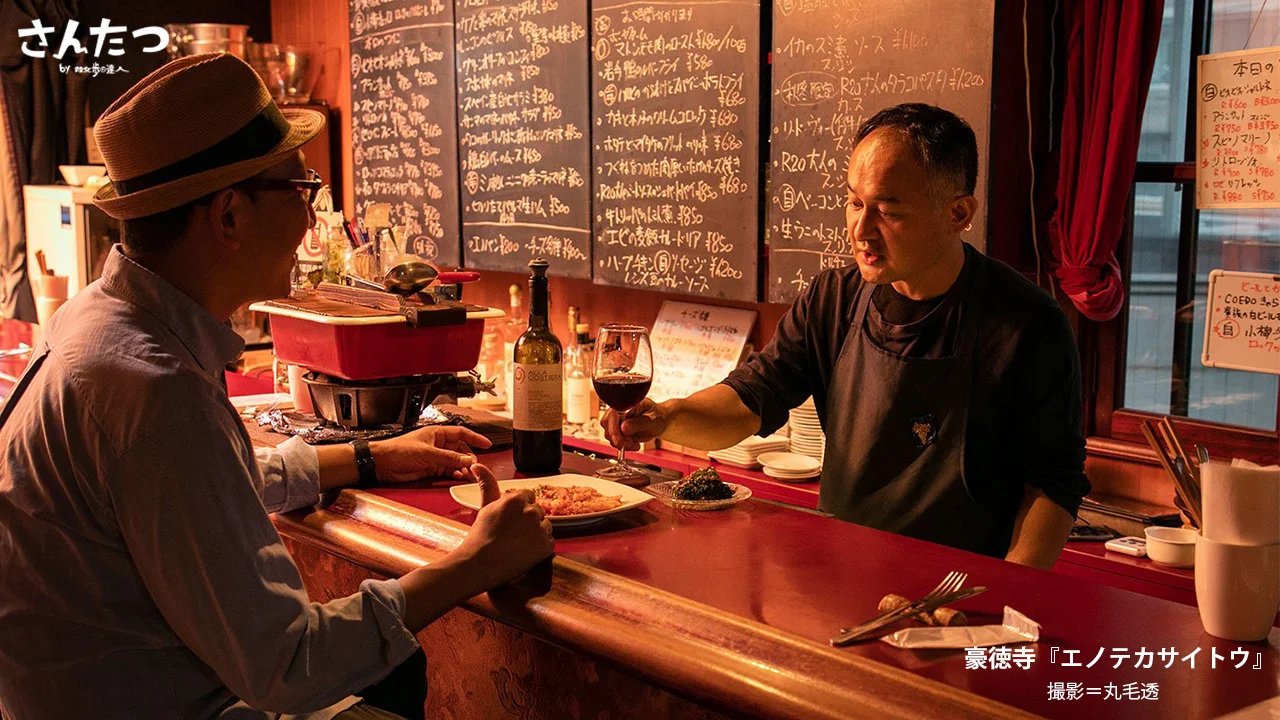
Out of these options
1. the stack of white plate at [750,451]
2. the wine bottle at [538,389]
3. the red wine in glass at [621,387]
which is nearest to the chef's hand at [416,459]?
the wine bottle at [538,389]

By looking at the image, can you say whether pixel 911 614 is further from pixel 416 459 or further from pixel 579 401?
pixel 579 401

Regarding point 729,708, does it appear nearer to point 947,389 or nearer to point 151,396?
point 151,396

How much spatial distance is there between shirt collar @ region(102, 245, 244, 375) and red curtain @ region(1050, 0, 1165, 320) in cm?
244

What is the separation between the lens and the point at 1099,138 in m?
3.21

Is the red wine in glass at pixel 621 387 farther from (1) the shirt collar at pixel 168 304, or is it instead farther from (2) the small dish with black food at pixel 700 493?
(1) the shirt collar at pixel 168 304

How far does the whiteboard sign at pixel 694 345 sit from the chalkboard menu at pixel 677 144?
0.75 ft

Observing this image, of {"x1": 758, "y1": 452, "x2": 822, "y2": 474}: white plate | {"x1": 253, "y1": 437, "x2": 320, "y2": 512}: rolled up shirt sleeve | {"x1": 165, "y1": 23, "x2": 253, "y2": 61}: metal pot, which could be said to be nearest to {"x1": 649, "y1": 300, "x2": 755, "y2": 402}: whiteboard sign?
{"x1": 758, "y1": 452, "x2": 822, "y2": 474}: white plate

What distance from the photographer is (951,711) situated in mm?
1258

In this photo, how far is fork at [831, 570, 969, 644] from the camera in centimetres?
144

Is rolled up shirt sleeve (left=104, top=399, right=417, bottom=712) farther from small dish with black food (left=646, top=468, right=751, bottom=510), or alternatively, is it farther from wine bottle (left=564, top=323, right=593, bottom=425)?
wine bottle (left=564, top=323, right=593, bottom=425)

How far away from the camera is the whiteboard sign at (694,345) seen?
439 cm

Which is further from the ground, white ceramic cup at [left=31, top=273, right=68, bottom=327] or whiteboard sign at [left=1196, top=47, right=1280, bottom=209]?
whiteboard sign at [left=1196, top=47, right=1280, bottom=209]

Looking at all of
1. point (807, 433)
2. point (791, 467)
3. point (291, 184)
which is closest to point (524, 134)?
point (807, 433)

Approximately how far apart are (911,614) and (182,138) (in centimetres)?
113
